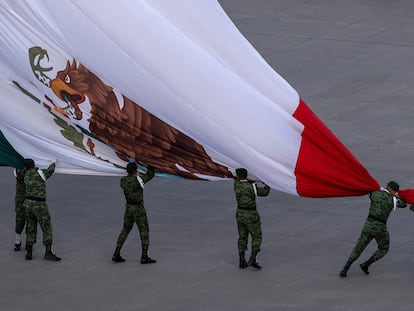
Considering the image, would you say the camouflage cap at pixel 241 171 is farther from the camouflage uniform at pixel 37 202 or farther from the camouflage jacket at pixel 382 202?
the camouflage uniform at pixel 37 202

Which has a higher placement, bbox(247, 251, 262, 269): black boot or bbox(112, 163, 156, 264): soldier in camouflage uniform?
bbox(112, 163, 156, 264): soldier in camouflage uniform

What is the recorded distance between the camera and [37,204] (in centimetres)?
2536

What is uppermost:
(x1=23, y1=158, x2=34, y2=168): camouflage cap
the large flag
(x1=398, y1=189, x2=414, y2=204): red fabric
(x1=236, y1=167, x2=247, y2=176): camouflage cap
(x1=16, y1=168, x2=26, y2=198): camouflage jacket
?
the large flag

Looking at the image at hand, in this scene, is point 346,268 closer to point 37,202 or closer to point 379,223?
point 379,223

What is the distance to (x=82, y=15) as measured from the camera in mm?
24156

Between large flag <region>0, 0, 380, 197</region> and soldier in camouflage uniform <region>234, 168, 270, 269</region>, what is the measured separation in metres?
0.24

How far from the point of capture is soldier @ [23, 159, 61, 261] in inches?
Result: 994

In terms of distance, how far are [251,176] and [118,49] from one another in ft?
8.80

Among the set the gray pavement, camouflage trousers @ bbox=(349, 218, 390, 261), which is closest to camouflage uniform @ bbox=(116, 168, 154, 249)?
the gray pavement

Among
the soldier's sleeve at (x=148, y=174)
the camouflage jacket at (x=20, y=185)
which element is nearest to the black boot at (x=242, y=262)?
the soldier's sleeve at (x=148, y=174)

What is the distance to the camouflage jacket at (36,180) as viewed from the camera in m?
25.2

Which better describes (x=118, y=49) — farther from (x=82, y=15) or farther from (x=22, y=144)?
(x=22, y=144)

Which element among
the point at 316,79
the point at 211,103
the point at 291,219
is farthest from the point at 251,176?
the point at 316,79

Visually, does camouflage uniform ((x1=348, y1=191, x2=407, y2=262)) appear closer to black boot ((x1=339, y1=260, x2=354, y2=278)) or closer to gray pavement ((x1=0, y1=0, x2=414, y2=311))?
black boot ((x1=339, y1=260, x2=354, y2=278))
